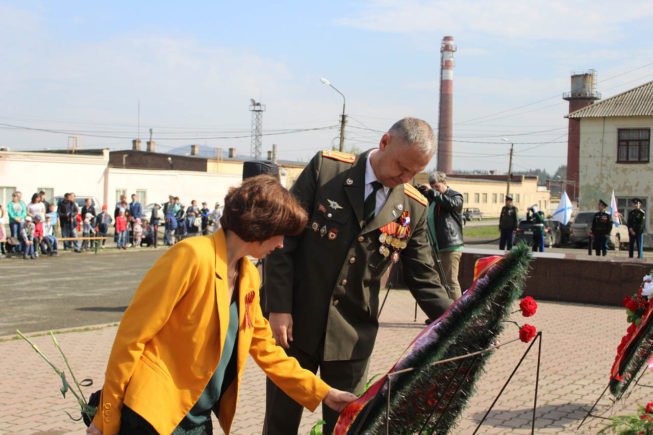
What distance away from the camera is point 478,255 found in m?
14.9

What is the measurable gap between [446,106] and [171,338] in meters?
95.5

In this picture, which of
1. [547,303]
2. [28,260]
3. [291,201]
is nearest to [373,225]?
[291,201]

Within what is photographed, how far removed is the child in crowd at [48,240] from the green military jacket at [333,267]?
20352 millimetres

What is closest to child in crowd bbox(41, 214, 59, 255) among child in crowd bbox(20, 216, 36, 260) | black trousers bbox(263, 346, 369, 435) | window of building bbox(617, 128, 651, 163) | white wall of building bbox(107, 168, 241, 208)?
child in crowd bbox(20, 216, 36, 260)

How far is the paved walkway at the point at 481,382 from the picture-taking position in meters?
6.23

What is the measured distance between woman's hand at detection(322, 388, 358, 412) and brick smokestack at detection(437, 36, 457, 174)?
90.6 m

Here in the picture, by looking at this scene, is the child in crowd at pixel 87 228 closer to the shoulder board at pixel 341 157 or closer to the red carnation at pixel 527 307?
the shoulder board at pixel 341 157

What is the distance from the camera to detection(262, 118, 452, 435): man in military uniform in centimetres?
380

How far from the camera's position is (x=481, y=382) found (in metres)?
4.76

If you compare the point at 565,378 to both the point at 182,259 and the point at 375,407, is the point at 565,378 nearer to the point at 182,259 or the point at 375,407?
the point at 375,407

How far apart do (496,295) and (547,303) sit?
11925 mm

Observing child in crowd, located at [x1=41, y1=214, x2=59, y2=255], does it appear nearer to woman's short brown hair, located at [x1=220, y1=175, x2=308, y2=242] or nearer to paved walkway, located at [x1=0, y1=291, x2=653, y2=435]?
paved walkway, located at [x1=0, y1=291, x2=653, y2=435]

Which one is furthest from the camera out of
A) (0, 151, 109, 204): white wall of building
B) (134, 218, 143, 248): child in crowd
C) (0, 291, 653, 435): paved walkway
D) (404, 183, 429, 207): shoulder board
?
(0, 151, 109, 204): white wall of building

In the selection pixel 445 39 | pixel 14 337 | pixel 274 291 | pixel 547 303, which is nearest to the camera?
pixel 274 291
